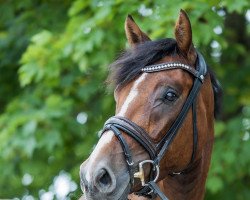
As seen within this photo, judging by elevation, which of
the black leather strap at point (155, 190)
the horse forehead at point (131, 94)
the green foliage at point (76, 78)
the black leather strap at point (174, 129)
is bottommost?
the green foliage at point (76, 78)

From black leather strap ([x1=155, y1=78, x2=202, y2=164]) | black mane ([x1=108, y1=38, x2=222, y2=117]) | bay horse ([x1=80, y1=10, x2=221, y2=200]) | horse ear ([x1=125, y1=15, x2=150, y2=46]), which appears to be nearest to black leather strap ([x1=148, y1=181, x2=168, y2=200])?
bay horse ([x1=80, y1=10, x2=221, y2=200])

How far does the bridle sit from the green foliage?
1.91 m

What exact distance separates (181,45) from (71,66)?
11.1ft

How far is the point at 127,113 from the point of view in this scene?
348 centimetres

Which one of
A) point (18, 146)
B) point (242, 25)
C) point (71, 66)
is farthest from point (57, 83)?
point (242, 25)

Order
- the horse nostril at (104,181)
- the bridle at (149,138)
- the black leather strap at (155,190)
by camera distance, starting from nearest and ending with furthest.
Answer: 1. the horse nostril at (104,181)
2. the bridle at (149,138)
3. the black leather strap at (155,190)

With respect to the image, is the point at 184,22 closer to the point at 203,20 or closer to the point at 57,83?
the point at 203,20

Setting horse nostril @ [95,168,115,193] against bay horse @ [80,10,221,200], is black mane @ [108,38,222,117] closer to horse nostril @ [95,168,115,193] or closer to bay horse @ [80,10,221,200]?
bay horse @ [80,10,221,200]

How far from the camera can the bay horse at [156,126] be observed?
335 cm

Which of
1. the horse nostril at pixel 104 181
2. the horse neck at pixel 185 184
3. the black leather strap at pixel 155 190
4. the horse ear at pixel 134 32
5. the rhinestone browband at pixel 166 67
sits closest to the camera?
the horse nostril at pixel 104 181

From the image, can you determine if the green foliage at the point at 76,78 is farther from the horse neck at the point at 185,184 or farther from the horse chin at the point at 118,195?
the horse chin at the point at 118,195

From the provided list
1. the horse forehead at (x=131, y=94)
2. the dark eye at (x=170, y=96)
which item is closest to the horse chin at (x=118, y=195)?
the horse forehead at (x=131, y=94)

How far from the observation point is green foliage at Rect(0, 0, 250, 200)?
6188 mm

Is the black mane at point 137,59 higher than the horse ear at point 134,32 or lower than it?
higher
